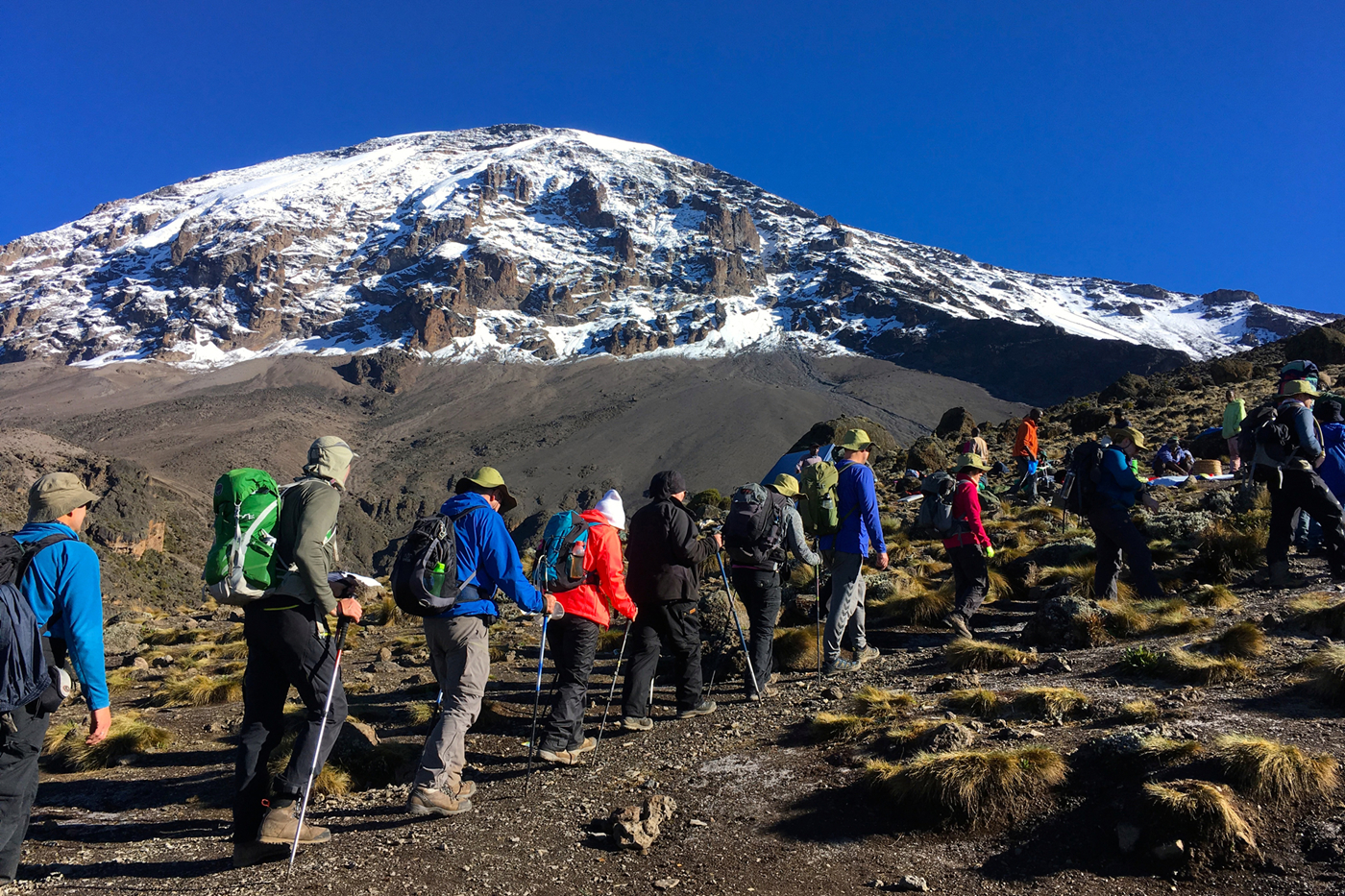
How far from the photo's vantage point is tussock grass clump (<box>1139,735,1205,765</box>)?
378cm

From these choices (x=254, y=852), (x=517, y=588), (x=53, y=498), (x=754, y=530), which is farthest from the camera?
(x=754, y=530)

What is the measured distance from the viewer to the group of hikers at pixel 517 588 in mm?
3898

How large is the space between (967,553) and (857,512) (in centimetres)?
120

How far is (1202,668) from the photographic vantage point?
5.19 meters

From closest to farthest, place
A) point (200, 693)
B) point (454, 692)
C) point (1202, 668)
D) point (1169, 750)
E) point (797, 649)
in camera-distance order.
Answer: point (1169, 750) → point (454, 692) → point (1202, 668) → point (797, 649) → point (200, 693)

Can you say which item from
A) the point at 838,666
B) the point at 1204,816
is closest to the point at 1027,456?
the point at 838,666

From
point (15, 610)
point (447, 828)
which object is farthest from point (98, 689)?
point (447, 828)

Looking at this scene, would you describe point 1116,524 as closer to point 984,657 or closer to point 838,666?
point 984,657

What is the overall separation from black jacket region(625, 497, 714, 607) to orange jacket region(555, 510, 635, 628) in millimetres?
230

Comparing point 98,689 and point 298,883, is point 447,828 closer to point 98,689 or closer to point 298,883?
point 298,883

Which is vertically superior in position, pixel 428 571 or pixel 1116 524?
pixel 1116 524

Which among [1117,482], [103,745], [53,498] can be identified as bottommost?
[103,745]

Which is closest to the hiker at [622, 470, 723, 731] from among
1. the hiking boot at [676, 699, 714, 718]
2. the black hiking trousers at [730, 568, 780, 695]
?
the hiking boot at [676, 699, 714, 718]

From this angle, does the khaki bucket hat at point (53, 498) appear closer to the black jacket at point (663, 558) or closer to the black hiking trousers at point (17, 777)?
the black hiking trousers at point (17, 777)
